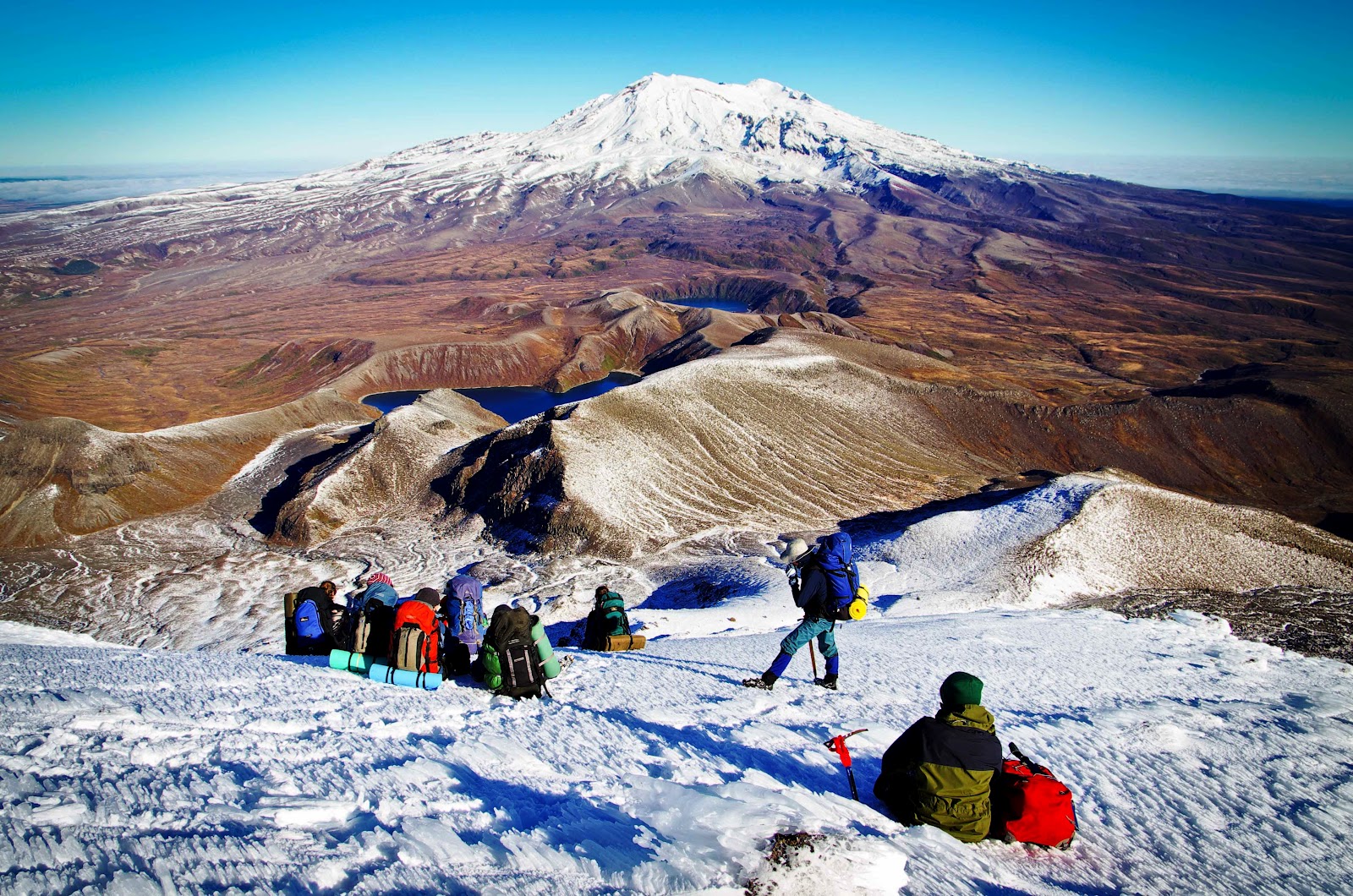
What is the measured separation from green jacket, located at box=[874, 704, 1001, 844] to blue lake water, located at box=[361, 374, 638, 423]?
84.7m

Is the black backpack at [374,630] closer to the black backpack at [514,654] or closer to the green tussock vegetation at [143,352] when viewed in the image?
the black backpack at [514,654]

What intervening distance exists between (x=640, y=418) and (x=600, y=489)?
846 centimetres

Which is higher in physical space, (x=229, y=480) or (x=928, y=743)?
(x=928, y=743)

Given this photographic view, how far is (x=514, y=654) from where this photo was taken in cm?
831

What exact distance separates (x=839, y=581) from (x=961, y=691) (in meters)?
3.74

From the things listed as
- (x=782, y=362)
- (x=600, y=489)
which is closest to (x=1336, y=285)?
(x=782, y=362)

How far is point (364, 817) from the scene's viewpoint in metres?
4.99

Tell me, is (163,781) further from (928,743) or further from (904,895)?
(928,743)

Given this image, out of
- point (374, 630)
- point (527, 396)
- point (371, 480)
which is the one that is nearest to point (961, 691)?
point (374, 630)

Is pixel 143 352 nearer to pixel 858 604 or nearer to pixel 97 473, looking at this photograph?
pixel 97 473

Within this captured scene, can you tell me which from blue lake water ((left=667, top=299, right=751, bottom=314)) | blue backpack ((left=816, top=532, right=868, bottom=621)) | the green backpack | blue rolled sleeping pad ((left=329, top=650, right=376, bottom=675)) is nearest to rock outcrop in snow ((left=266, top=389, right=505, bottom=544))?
the green backpack

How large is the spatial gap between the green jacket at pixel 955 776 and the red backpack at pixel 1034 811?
15 cm

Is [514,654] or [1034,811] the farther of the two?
[514,654]

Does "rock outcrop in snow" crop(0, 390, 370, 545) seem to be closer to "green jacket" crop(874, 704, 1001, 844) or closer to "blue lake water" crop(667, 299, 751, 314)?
"green jacket" crop(874, 704, 1001, 844)
